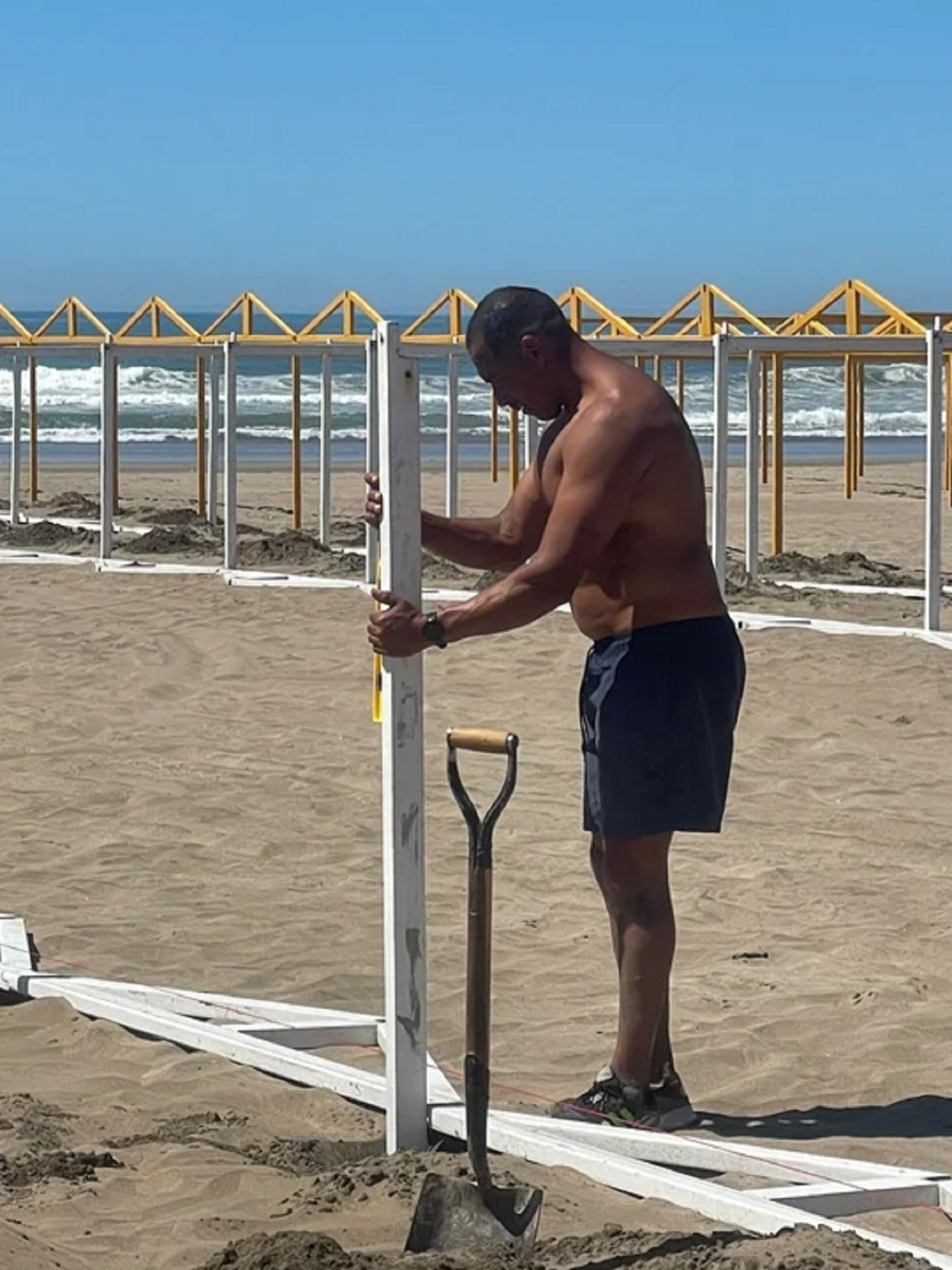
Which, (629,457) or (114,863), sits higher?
(629,457)

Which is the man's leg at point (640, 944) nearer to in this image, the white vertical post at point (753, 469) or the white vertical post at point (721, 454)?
the white vertical post at point (721, 454)

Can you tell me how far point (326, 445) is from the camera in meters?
17.2

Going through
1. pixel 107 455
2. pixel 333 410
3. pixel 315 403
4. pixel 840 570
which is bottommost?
pixel 840 570

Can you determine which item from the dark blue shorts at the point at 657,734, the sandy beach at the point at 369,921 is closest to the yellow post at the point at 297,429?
the sandy beach at the point at 369,921

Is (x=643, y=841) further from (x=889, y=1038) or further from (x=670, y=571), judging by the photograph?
(x=889, y=1038)

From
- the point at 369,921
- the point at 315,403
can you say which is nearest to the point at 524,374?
the point at 369,921

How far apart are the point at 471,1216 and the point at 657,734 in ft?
3.80

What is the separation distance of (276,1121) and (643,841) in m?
0.93

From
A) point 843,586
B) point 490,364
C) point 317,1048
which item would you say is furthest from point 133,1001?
point 843,586

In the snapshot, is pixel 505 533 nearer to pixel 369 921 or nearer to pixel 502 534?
pixel 502 534

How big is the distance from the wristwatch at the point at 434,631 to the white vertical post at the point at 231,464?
1089cm

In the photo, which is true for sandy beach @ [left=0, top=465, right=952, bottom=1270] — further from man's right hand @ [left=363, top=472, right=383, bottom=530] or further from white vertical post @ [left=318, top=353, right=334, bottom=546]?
white vertical post @ [left=318, top=353, right=334, bottom=546]

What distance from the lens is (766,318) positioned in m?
22.2

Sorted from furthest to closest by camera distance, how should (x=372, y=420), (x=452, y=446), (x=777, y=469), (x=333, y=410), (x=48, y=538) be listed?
(x=333, y=410) → (x=48, y=538) → (x=452, y=446) → (x=777, y=469) → (x=372, y=420)
